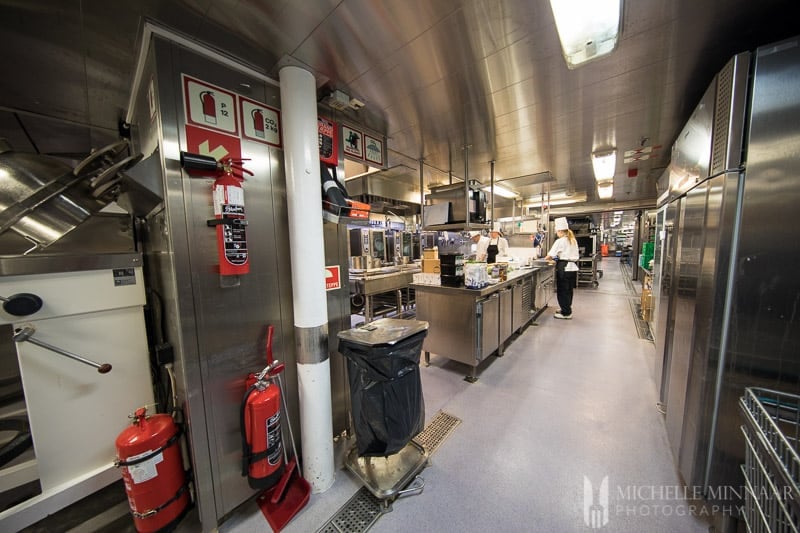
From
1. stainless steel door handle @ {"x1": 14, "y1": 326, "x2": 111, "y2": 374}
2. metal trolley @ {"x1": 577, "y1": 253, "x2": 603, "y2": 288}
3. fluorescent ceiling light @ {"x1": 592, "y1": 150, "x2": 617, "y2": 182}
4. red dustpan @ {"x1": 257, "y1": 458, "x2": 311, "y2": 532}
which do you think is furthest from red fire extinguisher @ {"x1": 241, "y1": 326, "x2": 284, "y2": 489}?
metal trolley @ {"x1": 577, "y1": 253, "x2": 603, "y2": 288}

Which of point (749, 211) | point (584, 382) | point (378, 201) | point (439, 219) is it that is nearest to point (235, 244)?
point (749, 211)

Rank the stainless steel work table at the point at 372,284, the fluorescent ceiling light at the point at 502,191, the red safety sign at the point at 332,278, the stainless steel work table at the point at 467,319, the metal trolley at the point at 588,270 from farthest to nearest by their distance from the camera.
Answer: the metal trolley at the point at 588,270 → the fluorescent ceiling light at the point at 502,191 → the stainless steel work table at the point at 372,284 → the stainless steel work table at the point at 467,319 → the red safety sign at the point at 332,278

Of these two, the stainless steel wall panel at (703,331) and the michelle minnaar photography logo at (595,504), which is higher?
the stainless steel wall panel at (703,331)

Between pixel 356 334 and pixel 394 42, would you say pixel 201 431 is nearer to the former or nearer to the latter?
pixel 356 334

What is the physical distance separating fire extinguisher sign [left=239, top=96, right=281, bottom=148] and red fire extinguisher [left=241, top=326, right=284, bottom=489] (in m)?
1.18

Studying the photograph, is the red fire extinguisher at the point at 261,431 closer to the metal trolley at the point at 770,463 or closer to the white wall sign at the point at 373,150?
the white wall sign at the point at 373,150

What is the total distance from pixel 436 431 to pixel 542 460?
0.78 metres

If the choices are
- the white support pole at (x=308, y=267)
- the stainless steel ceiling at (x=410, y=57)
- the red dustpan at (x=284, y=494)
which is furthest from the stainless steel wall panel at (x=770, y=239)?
the red dustpan at (x=284, y=494)

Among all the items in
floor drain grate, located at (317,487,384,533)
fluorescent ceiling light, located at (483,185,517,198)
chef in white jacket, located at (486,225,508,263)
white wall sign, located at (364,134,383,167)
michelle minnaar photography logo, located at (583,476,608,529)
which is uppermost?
fluorescent ceiling light, located at (483,185,517,198)

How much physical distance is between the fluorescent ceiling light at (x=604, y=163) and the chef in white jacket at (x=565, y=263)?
42.4 inches

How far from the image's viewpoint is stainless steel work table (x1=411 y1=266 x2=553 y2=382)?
112 inches

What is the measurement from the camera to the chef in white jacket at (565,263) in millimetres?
5016

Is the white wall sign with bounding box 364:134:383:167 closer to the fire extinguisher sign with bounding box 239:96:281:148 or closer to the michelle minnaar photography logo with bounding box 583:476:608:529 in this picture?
the fire extinguisher sign with bounding box 239:96:281:148

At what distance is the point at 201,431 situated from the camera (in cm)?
135
